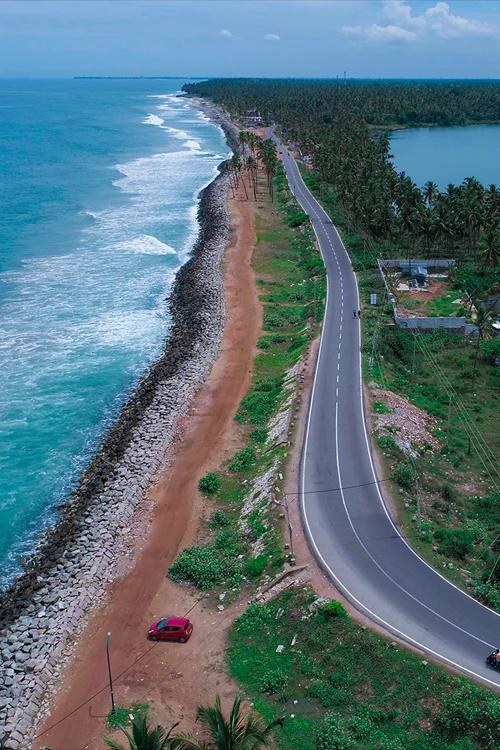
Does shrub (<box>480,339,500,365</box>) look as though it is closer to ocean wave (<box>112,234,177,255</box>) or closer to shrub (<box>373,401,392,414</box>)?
shrub (<box>373,401,392,414</box>)

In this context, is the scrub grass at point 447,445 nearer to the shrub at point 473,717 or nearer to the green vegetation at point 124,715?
the shrub at point 473,717

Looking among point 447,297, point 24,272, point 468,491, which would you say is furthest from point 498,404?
point 24,272

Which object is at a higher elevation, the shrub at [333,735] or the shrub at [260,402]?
the shrub at [260,402]

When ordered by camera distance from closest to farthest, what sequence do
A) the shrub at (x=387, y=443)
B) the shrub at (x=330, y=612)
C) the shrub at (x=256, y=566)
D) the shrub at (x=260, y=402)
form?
the shrub at (x=330, y=612)
the shrub at (x=256, y=566)
the shrub at (x=387, y=443)
the shrub at (x=260, y=402)

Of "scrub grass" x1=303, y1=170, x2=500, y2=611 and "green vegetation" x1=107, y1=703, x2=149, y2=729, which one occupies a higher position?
"scrub grass" x1=303, y1=170, x2=500, y2=611

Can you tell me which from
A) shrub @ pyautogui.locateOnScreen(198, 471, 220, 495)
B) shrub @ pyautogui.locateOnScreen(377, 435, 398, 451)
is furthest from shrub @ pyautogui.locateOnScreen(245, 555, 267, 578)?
shrub @ pyautogui.locateOnScreen(377, 435, 398, 451)

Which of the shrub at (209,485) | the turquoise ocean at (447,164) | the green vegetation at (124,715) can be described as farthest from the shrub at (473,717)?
the turquoise ocean at (447,164)

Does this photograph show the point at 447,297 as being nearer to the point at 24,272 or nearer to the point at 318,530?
the point at 318,530
